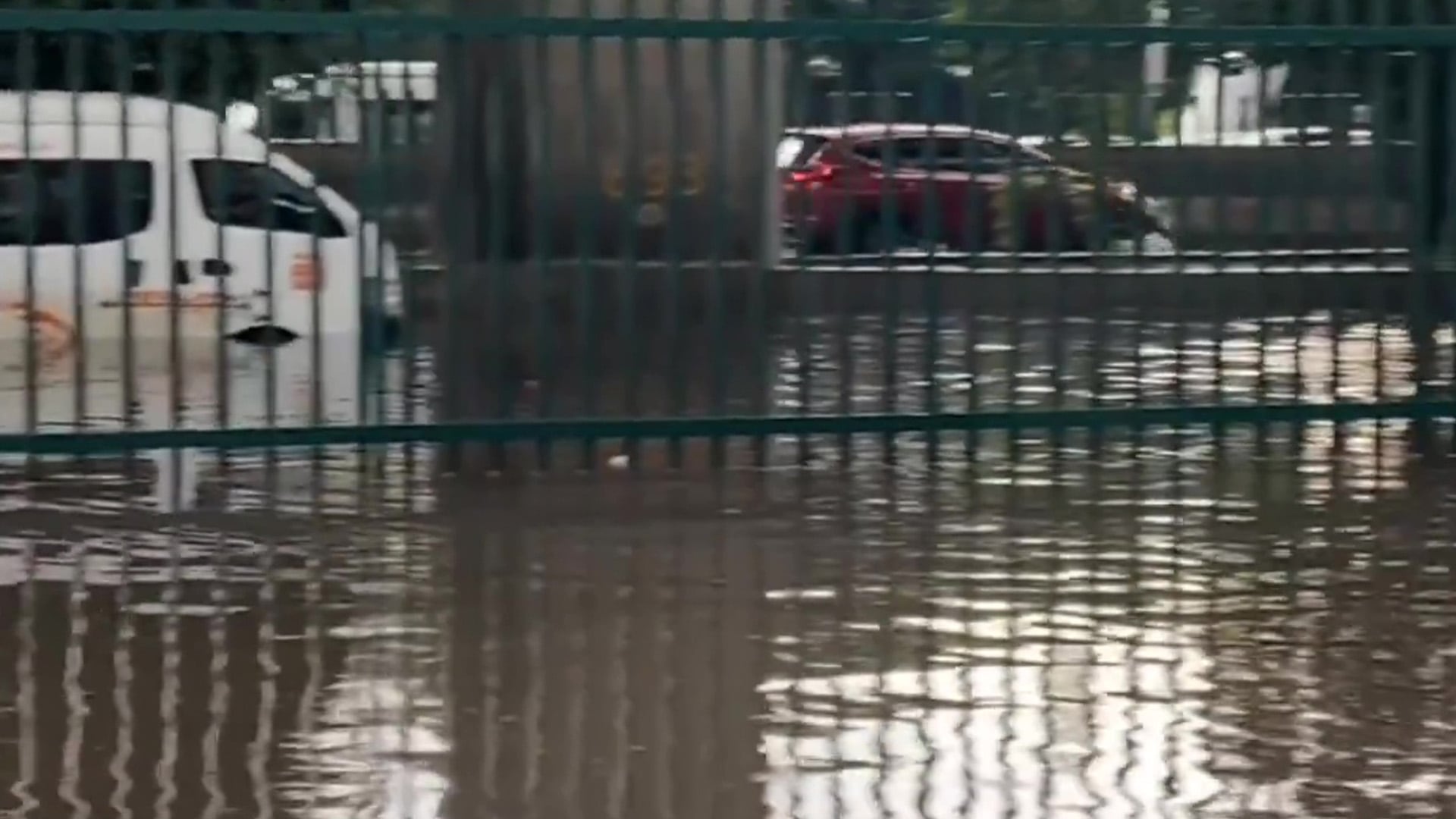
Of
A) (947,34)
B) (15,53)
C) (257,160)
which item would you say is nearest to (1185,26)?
(947,34)

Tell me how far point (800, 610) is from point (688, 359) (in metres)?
1.78

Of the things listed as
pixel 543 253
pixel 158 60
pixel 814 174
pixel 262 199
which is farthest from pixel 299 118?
pixel 814 174

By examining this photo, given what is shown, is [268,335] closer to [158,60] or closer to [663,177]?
→ [158,60]

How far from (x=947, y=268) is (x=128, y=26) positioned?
2874mm

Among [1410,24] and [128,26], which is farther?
[1410,24]

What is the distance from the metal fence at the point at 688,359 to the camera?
269 inches

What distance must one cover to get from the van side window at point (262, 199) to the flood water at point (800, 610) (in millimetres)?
582

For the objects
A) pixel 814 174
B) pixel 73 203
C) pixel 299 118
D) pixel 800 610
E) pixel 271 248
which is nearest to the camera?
pixel 800 610

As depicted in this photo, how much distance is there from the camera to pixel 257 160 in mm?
7992

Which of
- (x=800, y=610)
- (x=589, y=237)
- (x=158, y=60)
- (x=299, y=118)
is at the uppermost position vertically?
(x=158, y=60)

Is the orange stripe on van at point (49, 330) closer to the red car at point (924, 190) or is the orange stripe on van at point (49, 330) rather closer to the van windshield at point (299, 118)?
the van windshield at point (299, 118)

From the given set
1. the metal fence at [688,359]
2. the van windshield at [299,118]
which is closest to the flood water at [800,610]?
the metal fence at [688,359]

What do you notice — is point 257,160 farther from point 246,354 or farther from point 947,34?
point 947,34

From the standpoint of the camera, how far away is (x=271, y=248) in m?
8.15
